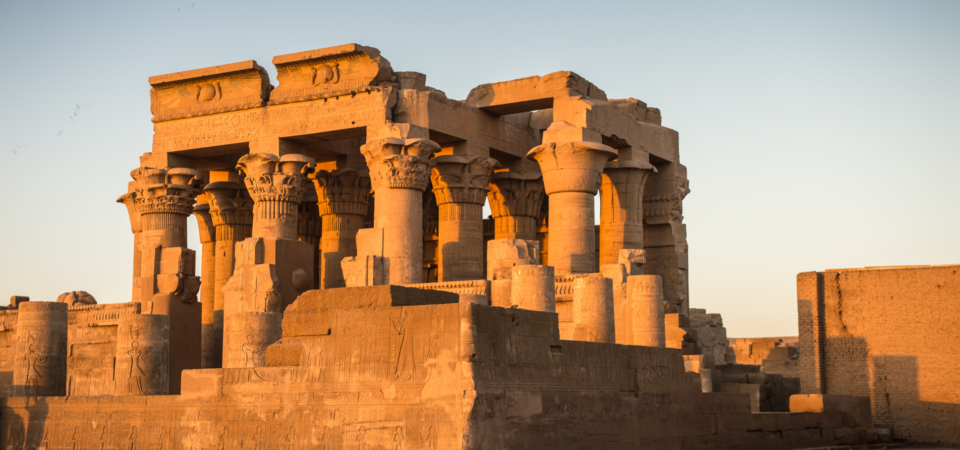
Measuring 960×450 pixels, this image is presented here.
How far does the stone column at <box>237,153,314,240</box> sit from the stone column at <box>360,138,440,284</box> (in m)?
2.05

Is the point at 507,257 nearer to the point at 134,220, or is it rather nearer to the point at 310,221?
the point at 134,220

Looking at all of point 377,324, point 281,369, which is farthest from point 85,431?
point 377,324

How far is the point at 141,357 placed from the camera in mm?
18938

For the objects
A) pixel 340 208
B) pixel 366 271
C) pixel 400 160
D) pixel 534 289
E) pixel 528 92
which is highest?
pixel 528 92

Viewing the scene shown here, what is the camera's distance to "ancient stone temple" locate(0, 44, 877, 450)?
45.9 feet

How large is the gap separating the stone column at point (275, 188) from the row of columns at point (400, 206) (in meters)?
0.02

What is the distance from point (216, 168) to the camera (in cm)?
3075

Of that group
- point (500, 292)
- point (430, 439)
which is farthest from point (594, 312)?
point (430, 439)

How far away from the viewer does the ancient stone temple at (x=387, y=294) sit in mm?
13992

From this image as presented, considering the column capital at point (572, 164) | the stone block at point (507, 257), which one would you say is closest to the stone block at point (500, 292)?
the stone block at point (507, 257)

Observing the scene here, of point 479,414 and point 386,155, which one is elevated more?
point 386,155

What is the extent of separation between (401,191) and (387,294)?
10.4m

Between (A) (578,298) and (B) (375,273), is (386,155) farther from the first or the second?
(A) (578,298)

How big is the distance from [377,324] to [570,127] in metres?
12.5
